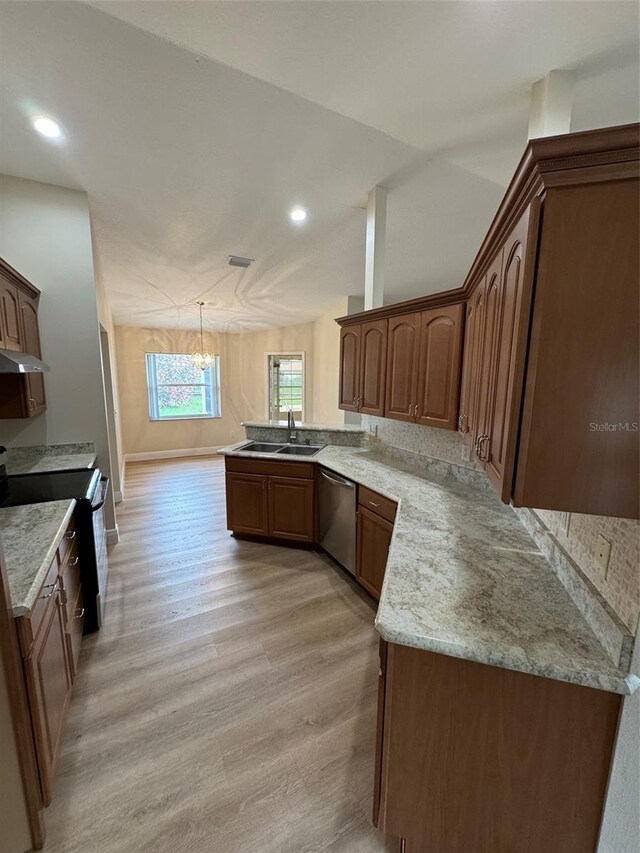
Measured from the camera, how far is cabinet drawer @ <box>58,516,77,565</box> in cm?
170

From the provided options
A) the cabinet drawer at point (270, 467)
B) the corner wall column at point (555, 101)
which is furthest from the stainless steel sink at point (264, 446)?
the corner wall column at point (555, 101)

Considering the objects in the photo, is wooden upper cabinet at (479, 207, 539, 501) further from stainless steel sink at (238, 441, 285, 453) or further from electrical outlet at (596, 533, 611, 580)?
stainless steel sink at (238, 441, 285, 453)

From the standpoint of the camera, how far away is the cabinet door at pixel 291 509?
10.3 ft

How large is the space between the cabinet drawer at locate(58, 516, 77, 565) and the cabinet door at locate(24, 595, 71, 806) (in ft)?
0.70

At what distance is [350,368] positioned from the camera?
10.7 feet

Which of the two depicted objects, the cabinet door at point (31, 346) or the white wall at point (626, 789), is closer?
the white wall at point (626, 789)

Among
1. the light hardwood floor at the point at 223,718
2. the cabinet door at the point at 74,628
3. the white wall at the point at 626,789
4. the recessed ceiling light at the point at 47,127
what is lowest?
the light hardwood floor at the point at 223,718

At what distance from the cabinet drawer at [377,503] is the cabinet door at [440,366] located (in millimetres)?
625

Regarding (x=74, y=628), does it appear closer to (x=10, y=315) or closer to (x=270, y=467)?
(x=270, y=467)

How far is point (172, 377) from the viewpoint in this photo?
717 centimetres

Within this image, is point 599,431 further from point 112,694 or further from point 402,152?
point 112,694

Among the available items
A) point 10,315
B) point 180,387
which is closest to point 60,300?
point 10,315

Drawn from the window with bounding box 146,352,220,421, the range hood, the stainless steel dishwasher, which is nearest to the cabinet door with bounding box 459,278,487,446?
the stainless steel dishwasher

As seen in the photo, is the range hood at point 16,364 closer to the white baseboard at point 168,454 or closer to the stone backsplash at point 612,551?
the stone backsplash at point 612,551
